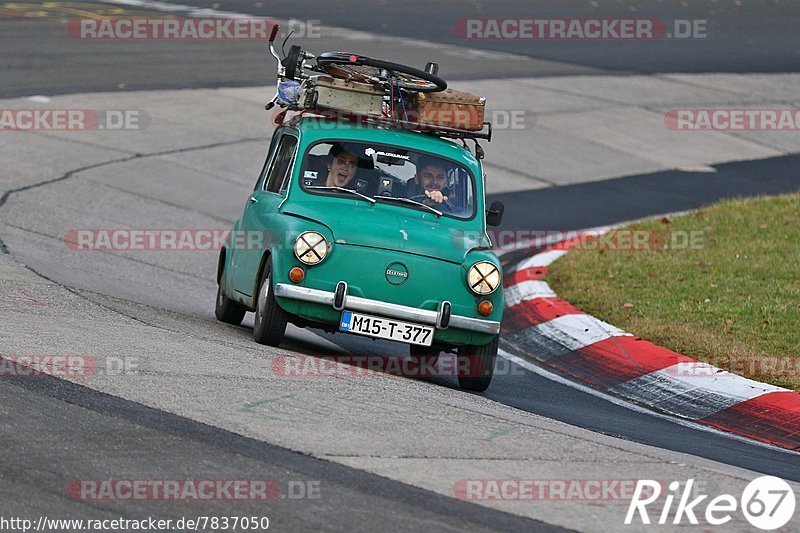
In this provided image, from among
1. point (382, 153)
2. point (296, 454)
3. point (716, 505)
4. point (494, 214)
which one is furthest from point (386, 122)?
point (716, 505)

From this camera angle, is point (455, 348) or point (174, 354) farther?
point (455, 348)

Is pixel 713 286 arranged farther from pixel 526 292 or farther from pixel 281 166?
pixel 281 166

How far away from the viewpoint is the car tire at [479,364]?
920 cm

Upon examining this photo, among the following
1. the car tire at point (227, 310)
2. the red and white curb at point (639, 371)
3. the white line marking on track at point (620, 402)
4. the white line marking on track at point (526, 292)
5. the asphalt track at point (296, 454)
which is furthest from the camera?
the white line marking on track at point (526, 292)

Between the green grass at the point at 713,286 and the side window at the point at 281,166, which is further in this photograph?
the green grass at the point at 713,286

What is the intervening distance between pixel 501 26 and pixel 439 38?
9.47ft

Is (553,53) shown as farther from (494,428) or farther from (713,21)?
(494,428)

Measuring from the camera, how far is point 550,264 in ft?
46.0

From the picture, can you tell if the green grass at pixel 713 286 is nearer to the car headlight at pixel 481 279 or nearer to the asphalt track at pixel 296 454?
the asphalt track at pixel 296 454

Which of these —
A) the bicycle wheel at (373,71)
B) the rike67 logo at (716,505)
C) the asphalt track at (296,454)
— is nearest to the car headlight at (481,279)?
the asphalt track at (296,454)

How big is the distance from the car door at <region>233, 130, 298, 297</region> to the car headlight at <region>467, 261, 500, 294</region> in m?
1.44

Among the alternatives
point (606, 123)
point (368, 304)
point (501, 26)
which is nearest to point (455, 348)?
point (368, 304)

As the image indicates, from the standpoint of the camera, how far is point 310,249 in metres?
8.87

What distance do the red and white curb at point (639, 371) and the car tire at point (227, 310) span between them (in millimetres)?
2273
